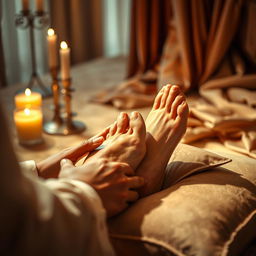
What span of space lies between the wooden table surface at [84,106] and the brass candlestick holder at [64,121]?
0.10ft

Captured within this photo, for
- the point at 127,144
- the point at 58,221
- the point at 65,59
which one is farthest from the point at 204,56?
the point at 58,221

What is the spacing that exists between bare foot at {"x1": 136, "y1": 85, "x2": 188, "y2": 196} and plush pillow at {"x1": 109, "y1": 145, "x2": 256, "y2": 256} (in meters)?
0.05

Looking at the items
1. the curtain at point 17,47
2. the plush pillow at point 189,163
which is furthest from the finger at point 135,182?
the curtain at point 17,47

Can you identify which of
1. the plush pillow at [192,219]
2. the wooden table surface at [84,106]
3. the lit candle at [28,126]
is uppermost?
the plush pillow at [192,219]

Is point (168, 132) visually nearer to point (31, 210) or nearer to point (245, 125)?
point (31, 210)

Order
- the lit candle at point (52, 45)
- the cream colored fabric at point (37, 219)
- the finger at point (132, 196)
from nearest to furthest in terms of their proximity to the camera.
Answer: the cream colored fabric at point (37, 219)
the finger at point (132, 196)
the lit candle at point (52, 45)

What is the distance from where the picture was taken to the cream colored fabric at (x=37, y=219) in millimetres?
611

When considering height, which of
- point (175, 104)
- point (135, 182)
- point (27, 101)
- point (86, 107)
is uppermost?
point (175, 104)

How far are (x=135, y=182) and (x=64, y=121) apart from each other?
1082 mm

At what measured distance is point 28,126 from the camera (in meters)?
1.78

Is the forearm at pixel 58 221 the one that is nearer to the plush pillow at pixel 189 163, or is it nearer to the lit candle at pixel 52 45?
the plush pillow at pixel 189 163

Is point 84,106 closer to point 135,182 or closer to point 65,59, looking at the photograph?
point 65,59

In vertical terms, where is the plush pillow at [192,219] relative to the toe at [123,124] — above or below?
below

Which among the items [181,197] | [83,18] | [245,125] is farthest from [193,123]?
[83,18]
